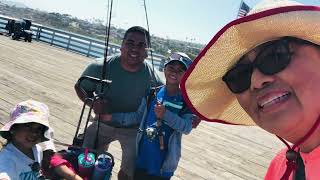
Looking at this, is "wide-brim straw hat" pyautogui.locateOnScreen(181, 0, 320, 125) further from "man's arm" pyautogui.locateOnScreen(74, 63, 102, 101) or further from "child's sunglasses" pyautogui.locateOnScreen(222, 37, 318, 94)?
"man's arm" pyautogui.locateOnScreen(74, 63, 102, 101)

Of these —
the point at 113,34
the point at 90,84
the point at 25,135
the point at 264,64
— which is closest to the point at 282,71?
the point at 264,64

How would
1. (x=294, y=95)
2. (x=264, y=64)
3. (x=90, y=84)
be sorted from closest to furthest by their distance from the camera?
(x=294, y=95) → (x=264, y=64) → (x=90, y=84)

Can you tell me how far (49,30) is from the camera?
945 inches

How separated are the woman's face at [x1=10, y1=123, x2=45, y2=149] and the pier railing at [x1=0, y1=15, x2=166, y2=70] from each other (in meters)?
16.4

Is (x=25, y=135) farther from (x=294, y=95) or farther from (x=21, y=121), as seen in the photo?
(x=294, y=95)

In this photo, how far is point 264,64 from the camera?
1.65 metres

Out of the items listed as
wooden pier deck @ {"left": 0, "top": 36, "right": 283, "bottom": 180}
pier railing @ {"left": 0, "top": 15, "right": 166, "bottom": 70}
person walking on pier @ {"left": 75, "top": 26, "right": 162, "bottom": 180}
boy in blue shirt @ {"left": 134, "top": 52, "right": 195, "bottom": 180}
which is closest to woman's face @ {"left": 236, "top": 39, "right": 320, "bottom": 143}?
boy in blue shirt @ {"left": 134, "top": 52, "right": 195, "bottom": 180}

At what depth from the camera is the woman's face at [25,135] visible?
3.12 metres

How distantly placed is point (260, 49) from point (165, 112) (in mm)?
1891

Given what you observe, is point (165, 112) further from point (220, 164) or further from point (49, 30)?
point (49, 30)

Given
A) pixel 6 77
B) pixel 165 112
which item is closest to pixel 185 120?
pixel 165 112

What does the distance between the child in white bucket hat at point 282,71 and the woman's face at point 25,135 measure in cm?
184

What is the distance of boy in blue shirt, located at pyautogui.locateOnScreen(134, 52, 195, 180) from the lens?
3.59 m

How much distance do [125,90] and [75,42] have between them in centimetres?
1884
